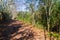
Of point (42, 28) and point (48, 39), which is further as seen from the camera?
point (42, 28)

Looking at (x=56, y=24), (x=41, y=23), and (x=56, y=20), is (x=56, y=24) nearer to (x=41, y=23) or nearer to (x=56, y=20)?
(x=56, y=20)

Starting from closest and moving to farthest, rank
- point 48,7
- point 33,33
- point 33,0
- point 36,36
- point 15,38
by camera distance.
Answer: point 48,7
point 15,38
point 36,36
point 33,33
point 33,0

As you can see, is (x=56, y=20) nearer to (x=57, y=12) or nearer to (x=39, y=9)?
(x=57, y=12)

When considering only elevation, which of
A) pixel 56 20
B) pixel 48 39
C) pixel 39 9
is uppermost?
pixel 39 9

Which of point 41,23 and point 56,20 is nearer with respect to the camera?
point 56,20

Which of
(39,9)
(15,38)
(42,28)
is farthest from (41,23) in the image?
(15,38)

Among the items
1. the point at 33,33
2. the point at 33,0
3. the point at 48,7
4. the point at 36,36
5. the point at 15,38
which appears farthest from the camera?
the point at 33,0

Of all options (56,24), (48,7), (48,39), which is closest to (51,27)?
(56,24)

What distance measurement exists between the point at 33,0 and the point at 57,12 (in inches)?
124

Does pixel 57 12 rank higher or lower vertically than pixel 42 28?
higher

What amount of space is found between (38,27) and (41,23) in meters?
0.75

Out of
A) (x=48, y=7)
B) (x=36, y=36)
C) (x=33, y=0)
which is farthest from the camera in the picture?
(x=33, y=0)

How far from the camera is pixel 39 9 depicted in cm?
1703

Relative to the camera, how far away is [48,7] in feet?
44.0
